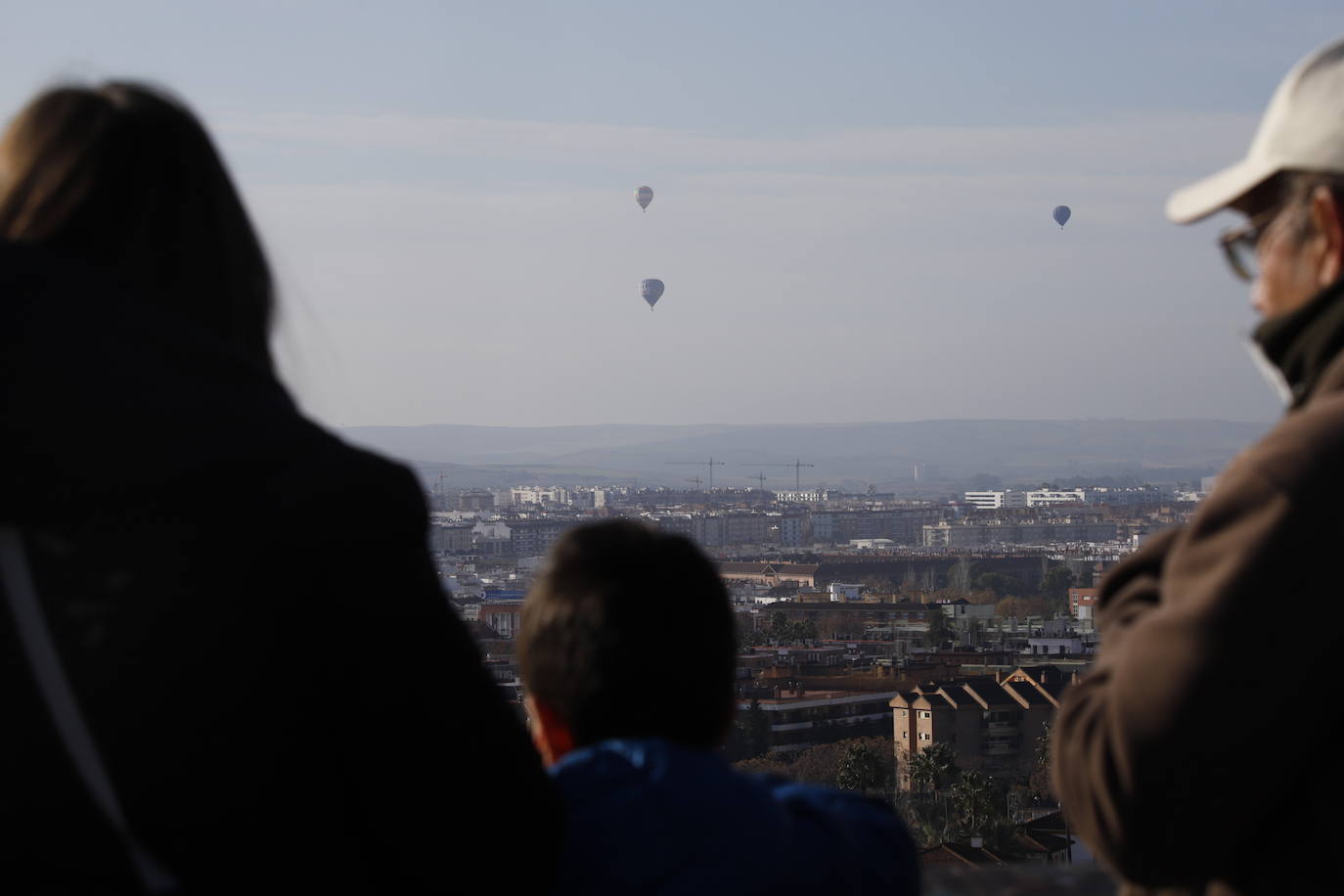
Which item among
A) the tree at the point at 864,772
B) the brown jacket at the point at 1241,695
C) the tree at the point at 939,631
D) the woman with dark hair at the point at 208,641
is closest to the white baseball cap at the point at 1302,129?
the brown jacket at the point at 1241,695

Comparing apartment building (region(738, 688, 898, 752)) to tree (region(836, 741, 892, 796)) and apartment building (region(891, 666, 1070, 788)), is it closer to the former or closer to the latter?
apartment building (region(891, 666, 1070, 788))

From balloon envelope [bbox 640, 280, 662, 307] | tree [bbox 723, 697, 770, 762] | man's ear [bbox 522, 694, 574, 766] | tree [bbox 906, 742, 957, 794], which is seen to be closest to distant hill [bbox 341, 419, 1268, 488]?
balloon envelope [bbox 640, 280, 662, 307]

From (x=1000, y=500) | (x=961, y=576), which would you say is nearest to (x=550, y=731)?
(x=961, y=576)

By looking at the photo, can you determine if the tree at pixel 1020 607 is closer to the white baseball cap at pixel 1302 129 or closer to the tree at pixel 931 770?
the tree at pixel 931 770

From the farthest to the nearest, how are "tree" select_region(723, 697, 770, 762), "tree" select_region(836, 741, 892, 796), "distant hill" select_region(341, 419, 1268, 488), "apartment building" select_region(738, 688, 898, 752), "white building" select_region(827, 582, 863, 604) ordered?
"distant hill" select_region(341, 419, 1268, 488), "white building" select_region(827, 582, 863, 604), "apartment building" select_region(738, 688, 898, 752), "tree" select_region(723, 697, 770, 762), "tree" select_region(836, 741, 892, 796)

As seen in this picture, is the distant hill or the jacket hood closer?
the jacket hood

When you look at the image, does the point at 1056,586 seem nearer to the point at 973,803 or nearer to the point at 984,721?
the point at 984,721
